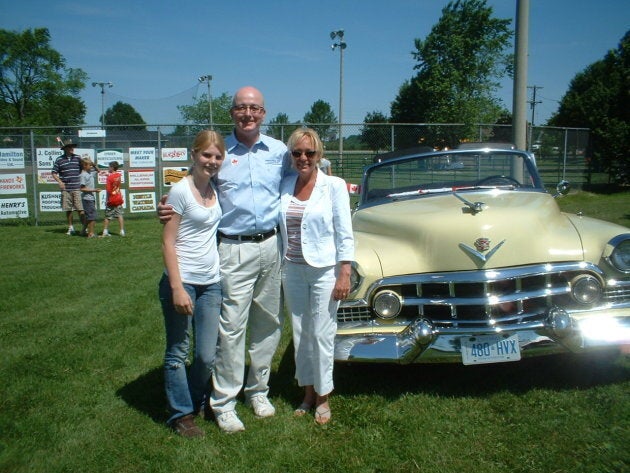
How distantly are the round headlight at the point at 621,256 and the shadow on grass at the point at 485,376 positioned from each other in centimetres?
62

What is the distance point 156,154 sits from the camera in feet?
45.6

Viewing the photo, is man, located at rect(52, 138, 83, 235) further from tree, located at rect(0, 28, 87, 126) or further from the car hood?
→ tree, located at rect(0, 28, 87, 126)

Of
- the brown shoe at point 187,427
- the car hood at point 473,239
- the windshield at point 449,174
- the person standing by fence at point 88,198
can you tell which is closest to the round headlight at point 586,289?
the car hood at point 473,239

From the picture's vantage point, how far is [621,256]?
11.7 ft

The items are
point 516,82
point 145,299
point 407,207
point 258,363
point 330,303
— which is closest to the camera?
point 330,303

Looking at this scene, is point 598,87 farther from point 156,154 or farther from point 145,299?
point 145,299

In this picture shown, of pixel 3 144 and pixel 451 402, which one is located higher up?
pixel 3 144

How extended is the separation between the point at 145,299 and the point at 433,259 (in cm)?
393

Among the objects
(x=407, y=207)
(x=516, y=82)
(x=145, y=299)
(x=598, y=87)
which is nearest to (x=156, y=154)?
(x=145, y=299)

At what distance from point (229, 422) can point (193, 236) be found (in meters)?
1.15

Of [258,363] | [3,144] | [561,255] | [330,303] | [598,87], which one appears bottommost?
[258,363]

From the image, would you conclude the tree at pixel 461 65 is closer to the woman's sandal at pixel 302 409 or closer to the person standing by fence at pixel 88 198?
the person standing by fence at pixel 88 198

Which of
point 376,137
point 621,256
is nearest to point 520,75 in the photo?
point 621,256

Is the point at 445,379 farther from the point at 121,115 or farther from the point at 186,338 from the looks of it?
the point at 121,115
